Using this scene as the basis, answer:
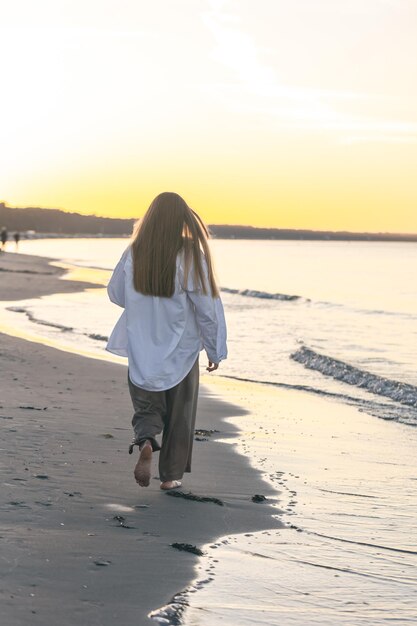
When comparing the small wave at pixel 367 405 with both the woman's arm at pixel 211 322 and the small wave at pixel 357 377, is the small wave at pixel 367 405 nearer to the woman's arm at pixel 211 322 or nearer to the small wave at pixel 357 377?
the small wave at pixel 357 377

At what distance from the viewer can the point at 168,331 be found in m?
5.94

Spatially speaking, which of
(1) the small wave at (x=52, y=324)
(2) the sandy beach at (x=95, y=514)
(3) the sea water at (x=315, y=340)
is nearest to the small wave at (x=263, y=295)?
(3) the sea water at (x=315, y=340)

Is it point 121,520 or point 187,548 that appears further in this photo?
point 121,520

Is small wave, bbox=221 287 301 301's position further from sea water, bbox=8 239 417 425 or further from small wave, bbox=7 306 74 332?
small wave, bbox=7 306 74 332

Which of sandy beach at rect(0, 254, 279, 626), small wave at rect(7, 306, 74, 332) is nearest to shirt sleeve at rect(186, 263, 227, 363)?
sandy beach at rect(0, 254, 279, 626)

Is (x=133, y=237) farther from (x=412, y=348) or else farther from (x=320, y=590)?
(x=412, y=348)

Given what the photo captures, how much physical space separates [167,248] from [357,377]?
8804 millimetres

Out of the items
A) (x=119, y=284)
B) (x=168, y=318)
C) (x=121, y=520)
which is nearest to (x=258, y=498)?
(x=121, y=520)

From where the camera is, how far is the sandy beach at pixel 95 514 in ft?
12.9

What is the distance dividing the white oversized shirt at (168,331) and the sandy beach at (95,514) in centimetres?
76

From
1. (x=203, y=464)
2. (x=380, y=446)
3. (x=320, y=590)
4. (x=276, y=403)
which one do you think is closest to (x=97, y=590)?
(x=320, y=590)

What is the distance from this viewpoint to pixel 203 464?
710 centimetres

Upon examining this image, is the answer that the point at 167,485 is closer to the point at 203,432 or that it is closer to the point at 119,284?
the point at 119,284

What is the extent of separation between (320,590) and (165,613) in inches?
31.3
